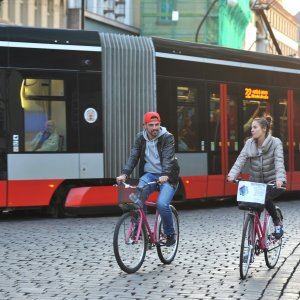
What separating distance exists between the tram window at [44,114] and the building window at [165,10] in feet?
129

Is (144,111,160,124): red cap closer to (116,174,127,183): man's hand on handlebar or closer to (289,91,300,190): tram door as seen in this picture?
(116,174,127,183): man's hand on handlebar

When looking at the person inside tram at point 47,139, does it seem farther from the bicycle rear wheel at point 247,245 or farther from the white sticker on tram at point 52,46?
the bicycle rear wheel at point 247,245

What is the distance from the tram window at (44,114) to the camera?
1367 centimetres

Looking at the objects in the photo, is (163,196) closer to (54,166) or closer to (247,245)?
(247,245)

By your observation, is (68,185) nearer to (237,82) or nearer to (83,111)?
(83,111)

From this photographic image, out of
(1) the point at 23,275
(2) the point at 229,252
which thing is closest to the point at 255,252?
(2) the point at 229,252

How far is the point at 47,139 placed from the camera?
45.3ft

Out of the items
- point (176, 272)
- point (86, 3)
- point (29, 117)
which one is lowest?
point (176, 272)

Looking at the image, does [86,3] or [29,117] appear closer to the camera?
[29,117]

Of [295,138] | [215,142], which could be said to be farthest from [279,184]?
[295,138]

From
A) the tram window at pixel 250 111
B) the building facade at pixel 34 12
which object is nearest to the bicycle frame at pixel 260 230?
the tram window at pixel 250 111

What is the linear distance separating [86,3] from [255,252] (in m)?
36.7

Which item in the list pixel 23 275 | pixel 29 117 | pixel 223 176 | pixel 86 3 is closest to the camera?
pixel 23 275

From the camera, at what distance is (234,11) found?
60719mm
